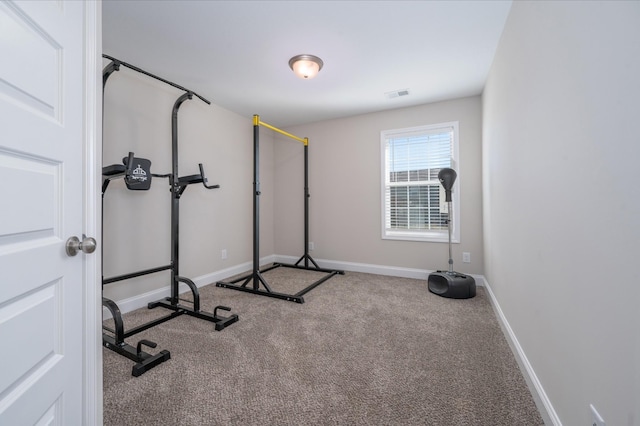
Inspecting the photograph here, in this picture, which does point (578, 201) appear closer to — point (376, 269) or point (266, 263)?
point (376, 269)

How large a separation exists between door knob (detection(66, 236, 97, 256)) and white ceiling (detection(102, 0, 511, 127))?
1.77m

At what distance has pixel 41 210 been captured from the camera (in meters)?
0.73

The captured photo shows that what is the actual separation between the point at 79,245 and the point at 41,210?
0.49 feet

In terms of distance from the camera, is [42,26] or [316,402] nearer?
[42,26]

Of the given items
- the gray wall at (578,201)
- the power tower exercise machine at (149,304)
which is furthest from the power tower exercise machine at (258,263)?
the gray wall at (578,201)

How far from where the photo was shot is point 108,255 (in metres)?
2.45

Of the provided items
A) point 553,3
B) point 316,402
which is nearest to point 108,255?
point 316,402

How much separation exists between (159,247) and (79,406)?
227 cm

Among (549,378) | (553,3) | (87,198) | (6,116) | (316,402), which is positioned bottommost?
(316,402)

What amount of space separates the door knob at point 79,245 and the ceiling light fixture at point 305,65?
2242 millimetres

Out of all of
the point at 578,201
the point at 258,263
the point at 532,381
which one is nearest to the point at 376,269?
the point at 258,263

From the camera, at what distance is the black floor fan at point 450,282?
2.94 metres

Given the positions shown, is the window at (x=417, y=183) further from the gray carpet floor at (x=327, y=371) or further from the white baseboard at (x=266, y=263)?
the gray carpet floor at (x=327, y=371)

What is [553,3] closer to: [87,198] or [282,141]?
[87,198]
